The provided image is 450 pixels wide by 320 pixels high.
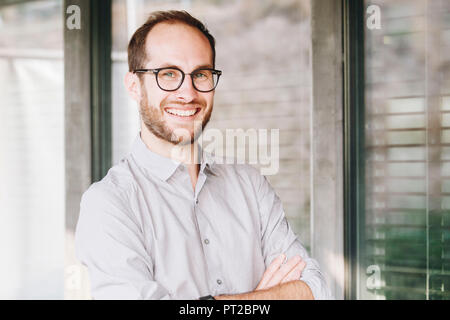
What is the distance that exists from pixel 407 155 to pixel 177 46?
4.36ft

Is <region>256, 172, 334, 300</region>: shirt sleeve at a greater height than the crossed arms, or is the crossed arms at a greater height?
<region>256, 172, 334, 300</region>: shirt sleeve

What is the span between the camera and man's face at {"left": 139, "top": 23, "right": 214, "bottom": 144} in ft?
5.50

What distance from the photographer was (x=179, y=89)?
66.1 inches

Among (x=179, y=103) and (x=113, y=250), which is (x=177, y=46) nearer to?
(x=179, y=103)

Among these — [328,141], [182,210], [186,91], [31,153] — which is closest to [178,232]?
[182,210]

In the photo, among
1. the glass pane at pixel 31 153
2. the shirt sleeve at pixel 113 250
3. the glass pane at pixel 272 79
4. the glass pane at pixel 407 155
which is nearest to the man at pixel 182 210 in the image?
the shirt sleeve at pixel 113 250

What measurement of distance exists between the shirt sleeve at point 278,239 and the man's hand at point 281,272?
33mm

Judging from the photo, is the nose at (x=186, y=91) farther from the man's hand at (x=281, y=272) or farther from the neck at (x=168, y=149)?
the man's hand at (x=281, y=272)

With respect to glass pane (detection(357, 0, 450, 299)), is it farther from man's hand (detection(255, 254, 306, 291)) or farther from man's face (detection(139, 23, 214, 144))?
man's face (detection(139, 23, 214, 144))

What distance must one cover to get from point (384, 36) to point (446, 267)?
3.98 ft

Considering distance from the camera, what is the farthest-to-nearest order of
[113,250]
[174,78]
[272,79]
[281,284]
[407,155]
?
1. [272,79]
2. [407,155]
3. [174,78]
4. [281,284]
5. [113,250]

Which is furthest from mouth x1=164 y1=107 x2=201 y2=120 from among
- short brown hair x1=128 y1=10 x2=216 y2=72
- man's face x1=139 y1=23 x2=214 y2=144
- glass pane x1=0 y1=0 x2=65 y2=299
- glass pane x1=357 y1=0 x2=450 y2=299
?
glass pane x1=0 y1=0 x2=65 y2=299

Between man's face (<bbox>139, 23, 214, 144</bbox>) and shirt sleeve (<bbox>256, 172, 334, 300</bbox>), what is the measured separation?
396 millimetres
